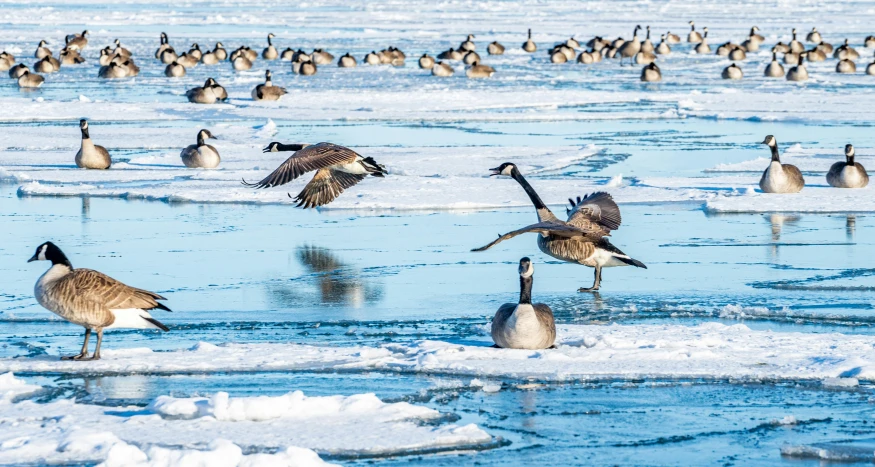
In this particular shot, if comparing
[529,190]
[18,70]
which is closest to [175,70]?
[18,70]

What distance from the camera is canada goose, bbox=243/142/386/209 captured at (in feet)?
38.3

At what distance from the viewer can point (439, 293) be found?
373 inches

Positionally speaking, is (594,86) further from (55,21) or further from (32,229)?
(55,21)

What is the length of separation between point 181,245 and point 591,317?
4198mm

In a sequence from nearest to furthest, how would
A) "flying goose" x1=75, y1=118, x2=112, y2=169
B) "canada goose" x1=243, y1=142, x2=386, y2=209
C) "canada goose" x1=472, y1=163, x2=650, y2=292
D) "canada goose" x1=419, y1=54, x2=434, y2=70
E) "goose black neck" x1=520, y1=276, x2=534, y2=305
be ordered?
"goose black neck" x1=520, y1=276, x2=534, y2=305, "canada goose" x1=472, y1=163, x2=650, y2=292, "canada goose" x1=243, y1=142, x2=386, y2=209, "flying goose" x1=75, y1=118, x2=112, y2=169, "canada goose" x1=419, y1=54, x2=434, y2=70

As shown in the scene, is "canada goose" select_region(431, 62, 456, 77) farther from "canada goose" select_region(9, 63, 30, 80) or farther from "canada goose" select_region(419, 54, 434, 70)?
"canada goose" select_region(9, 63, 30, 80)

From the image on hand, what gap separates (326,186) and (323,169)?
0.58 feet

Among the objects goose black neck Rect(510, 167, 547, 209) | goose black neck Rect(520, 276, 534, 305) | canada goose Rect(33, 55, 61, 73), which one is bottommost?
goose black neck Rect(520, 276, 534, 305)

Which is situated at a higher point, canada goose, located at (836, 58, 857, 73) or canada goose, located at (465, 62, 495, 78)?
canada goose, located at (836, 58, 857, 73)

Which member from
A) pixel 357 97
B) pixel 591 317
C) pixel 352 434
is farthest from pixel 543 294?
pixel 357 97

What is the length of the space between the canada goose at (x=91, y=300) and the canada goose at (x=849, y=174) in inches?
360

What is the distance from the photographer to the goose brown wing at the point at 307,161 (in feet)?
37.9

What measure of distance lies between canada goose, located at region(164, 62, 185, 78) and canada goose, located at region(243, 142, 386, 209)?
1922 centimetres

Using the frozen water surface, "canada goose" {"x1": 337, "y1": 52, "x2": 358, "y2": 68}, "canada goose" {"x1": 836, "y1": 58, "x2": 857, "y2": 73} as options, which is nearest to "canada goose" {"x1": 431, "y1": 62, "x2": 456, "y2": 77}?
"canada goose" {"x1": 337, "y1": 52, "x2": 358, "y2": 68}
